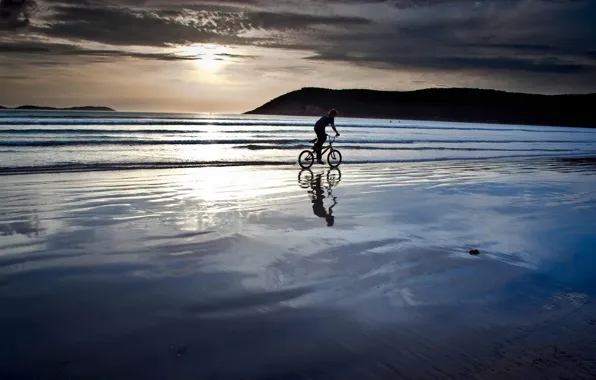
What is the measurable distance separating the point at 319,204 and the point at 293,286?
550 centimetres

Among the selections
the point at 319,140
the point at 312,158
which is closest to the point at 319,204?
the point at 319,140

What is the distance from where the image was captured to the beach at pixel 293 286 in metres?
3.66

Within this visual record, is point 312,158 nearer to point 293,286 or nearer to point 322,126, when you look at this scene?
point 322,126

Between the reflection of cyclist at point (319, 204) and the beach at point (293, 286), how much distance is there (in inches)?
3.7

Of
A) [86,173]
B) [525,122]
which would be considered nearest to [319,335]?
[86,173]

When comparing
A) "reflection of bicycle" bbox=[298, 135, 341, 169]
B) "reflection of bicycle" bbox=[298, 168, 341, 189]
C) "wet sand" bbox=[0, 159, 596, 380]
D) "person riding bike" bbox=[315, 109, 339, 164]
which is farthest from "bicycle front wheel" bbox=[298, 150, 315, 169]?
"wet sand" bbox=[0, 159, 596, 380]

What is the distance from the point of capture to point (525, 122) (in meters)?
200

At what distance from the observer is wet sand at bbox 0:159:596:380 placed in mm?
3658

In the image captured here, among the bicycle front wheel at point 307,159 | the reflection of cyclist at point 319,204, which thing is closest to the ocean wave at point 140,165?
the bicycle front wheel at point 307,159

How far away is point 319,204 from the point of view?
1073 cm

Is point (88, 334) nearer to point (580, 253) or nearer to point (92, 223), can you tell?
point (92, 223)

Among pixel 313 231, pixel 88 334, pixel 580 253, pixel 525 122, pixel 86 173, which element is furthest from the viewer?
pixel 525 122

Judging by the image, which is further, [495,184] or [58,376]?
[495,184]

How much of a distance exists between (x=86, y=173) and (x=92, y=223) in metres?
8.34
